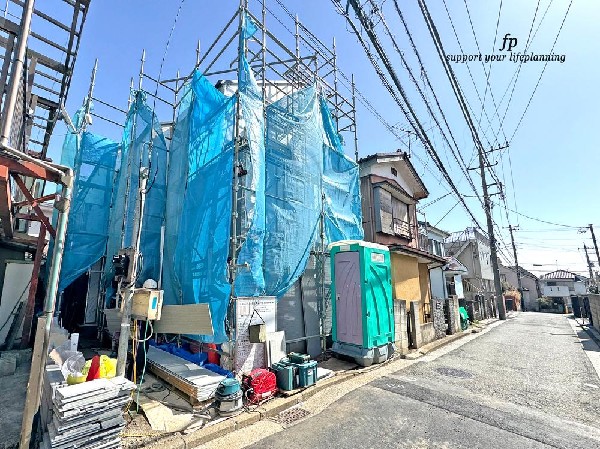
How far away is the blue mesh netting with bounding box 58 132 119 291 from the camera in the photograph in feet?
31.2

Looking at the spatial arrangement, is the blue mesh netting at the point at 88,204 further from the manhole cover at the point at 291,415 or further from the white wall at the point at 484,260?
the white wall at the point at 484,260

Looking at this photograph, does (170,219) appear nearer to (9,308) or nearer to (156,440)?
(156,440)

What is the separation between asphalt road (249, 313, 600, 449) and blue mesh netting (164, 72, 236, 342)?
107 inches

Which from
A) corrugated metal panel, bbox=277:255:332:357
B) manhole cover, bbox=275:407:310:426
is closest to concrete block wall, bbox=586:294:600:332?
corrugated metal panel, bbox=277:255:332:357

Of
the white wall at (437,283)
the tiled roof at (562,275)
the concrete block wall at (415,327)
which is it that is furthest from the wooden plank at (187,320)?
the tiled roof at (562,275)

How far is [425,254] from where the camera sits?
1379cm

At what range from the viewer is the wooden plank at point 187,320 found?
5.25 metres

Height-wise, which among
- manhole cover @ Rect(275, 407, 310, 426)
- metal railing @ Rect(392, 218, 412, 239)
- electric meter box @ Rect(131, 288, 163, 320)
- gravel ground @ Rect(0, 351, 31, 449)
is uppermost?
metal railing @ Rect(392, 218, 412, 239)

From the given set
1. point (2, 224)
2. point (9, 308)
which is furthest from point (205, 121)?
point (9, 308)

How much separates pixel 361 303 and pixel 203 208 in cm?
512

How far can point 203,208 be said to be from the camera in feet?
22.8

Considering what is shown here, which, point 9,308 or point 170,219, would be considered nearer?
point 170,219

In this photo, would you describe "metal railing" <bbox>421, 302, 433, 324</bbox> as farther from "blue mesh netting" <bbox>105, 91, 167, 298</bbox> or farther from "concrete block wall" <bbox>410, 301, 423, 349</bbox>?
"blue mesh netting" <bbox>105, 91, 167, 298</bbox>

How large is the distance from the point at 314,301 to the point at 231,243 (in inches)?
156
